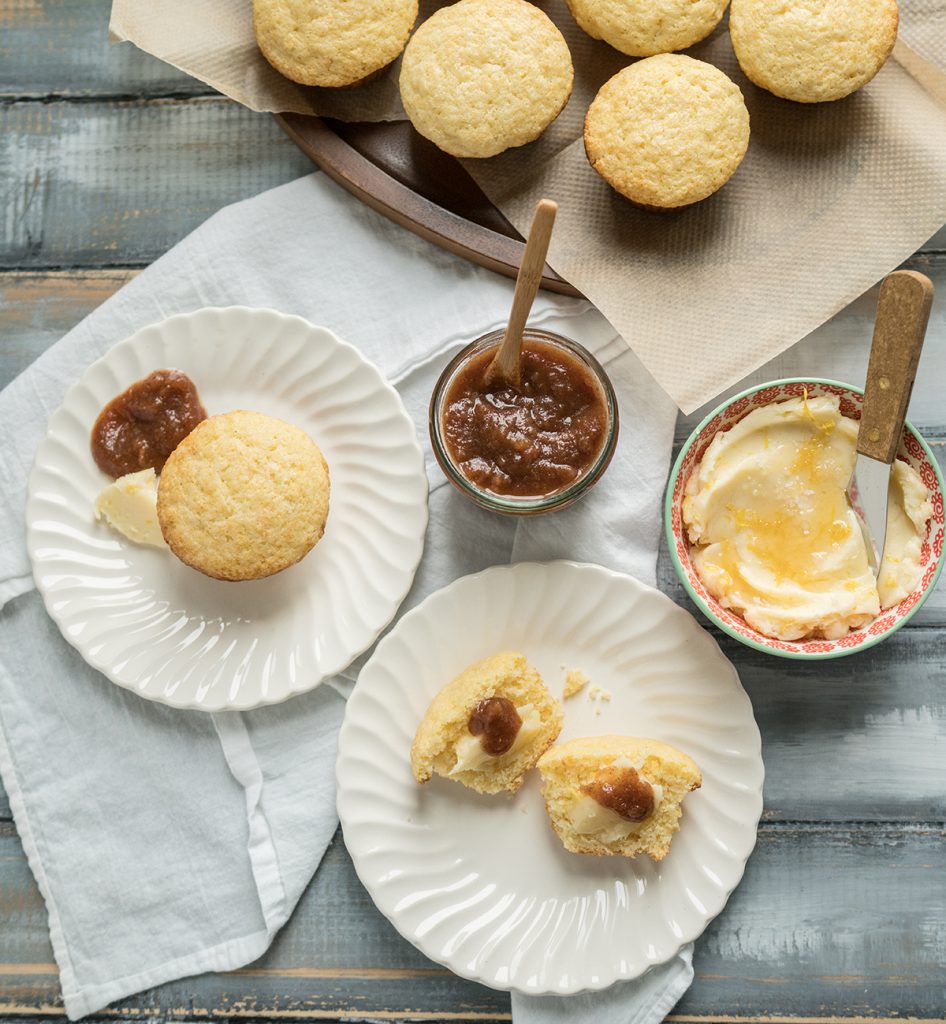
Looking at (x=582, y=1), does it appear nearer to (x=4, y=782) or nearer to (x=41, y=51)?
(x=41, y=51)

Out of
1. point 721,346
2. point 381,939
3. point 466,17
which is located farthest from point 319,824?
point 466,17

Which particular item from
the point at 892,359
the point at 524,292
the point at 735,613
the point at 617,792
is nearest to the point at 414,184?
the point at 524,292

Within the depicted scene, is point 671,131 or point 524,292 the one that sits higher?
point 671,131

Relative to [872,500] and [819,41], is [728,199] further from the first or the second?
[872,500]

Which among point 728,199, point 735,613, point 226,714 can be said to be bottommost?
point 226,714

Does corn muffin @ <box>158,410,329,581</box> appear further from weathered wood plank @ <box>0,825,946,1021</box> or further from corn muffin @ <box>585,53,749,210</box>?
corn muffin @ <box>585,53,749,210</box>
